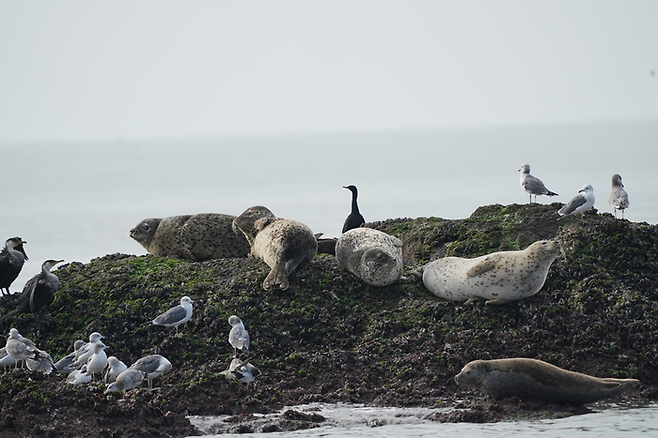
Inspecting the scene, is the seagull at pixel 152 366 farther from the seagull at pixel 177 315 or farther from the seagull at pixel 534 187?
the seagull at pixel 534 187

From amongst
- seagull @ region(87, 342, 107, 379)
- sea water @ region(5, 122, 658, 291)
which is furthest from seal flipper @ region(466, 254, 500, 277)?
sea water @ region(5, 122, 658, 291)

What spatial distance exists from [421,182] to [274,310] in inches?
2511

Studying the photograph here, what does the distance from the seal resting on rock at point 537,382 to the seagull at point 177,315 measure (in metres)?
2.83

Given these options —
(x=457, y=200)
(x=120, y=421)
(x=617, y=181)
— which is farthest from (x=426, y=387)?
(x=457, y=200)

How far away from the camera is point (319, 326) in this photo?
10.1 metres

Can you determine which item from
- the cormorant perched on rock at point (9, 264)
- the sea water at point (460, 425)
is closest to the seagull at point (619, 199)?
the sea water at point (460, 425)

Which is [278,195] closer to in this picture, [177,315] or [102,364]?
[177,315]

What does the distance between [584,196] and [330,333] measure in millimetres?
3803

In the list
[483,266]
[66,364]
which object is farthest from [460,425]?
[66,364]

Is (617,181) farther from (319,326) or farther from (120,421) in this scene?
(120,421)

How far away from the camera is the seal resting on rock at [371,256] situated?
10.8 m

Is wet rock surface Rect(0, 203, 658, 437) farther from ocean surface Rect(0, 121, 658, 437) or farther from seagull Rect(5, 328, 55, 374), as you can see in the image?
ocean surface Rect(0, 121, 658, 437)

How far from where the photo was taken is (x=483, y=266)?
34.3 feet

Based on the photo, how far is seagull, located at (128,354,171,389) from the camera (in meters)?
8.77
